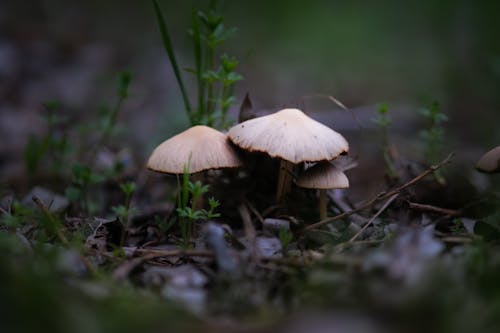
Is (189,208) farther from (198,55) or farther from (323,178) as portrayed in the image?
(198,55)

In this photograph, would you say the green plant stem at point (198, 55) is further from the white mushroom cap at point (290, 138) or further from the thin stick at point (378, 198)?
the thin stick at point (378, 198)

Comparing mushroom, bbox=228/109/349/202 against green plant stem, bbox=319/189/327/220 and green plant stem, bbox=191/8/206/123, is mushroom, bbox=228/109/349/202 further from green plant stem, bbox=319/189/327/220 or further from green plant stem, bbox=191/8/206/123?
green plant stem, bbox=191/8/206/123

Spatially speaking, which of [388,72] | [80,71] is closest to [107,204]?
[80,71]

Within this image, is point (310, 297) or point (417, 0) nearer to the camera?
point (310, 297)

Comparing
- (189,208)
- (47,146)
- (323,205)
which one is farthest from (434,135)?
(47,146)

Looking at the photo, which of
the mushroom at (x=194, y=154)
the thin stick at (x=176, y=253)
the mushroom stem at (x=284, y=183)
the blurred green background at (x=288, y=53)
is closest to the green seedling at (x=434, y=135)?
the mushroom stem at (x=284, y=183)

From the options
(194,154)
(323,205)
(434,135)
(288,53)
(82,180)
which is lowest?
(323,205)

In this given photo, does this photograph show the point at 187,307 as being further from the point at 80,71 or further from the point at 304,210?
the point at 80,71

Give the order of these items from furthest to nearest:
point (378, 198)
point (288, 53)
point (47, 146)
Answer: point (288, 53) → point (47, 146) → point (378, 198)
